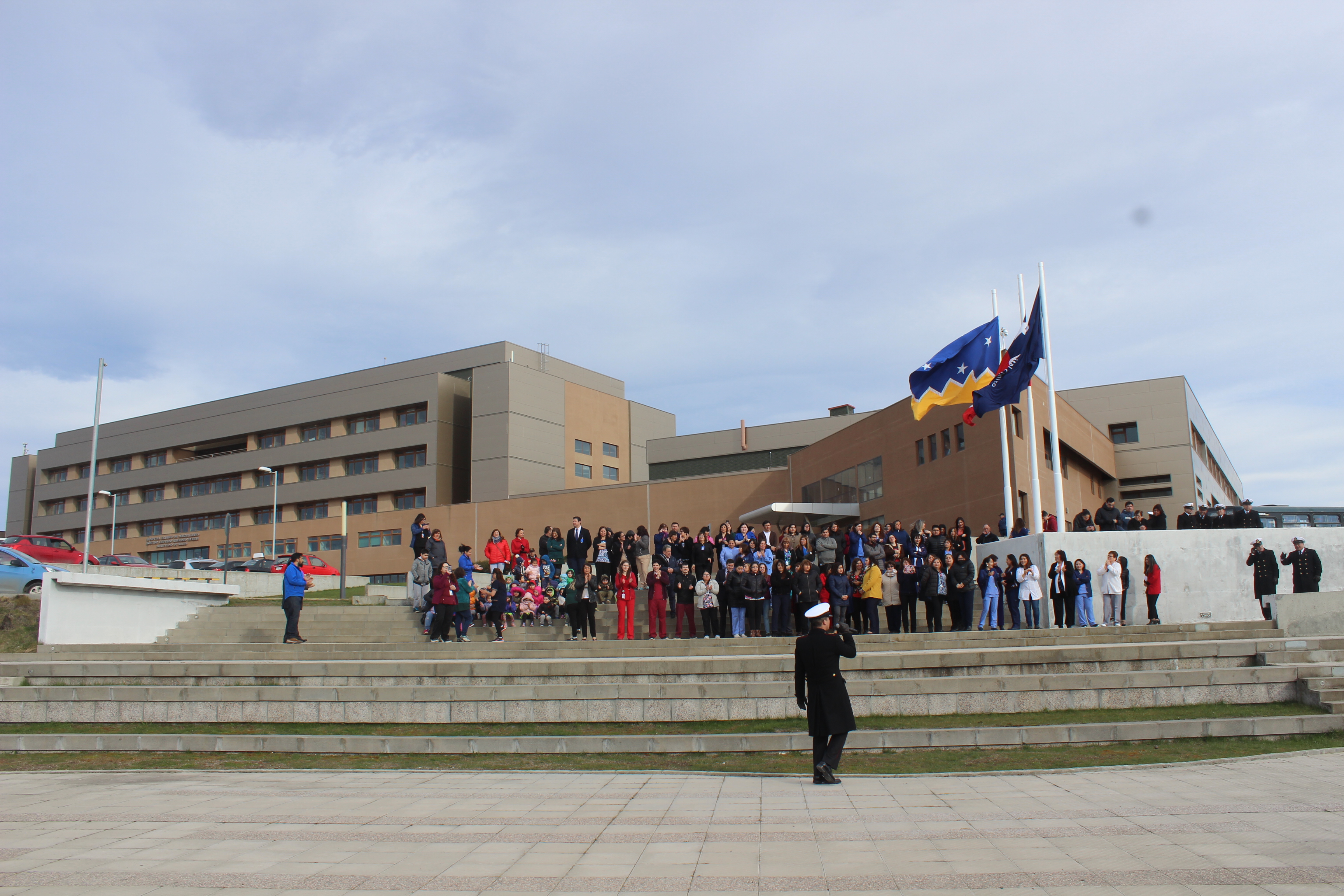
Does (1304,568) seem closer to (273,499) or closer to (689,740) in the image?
(689,740)

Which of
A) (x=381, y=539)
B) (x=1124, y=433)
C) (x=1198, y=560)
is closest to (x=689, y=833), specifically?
(x=1198, y=560)

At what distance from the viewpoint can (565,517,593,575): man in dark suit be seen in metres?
19.0

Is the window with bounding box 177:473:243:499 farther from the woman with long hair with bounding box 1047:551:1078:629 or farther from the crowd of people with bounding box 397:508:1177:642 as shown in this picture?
the woman with long hair with bounding box 1047:551:1078:629

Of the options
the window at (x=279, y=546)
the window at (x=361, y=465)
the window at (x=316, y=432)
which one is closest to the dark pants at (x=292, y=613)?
the window at (x=361, y=465)

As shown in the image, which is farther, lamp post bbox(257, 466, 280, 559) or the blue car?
lamp post bbox(257, 466, 280, 559)

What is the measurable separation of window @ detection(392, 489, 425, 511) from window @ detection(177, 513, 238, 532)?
15173 millimetres

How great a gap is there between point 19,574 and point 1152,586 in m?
26.8

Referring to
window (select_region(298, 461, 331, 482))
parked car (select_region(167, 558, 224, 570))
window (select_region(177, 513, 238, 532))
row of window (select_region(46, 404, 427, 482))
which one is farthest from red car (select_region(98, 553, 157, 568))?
window (select_region(177, 513, 238, 532))

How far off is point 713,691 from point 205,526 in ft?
226

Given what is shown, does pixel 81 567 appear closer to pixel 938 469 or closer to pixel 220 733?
pixel 220 733

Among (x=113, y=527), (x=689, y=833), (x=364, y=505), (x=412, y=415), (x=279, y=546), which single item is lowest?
(x=689, y=833)

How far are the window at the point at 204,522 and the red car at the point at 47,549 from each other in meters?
38.2

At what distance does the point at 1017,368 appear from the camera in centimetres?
1945

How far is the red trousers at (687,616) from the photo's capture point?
17938 millimetres
